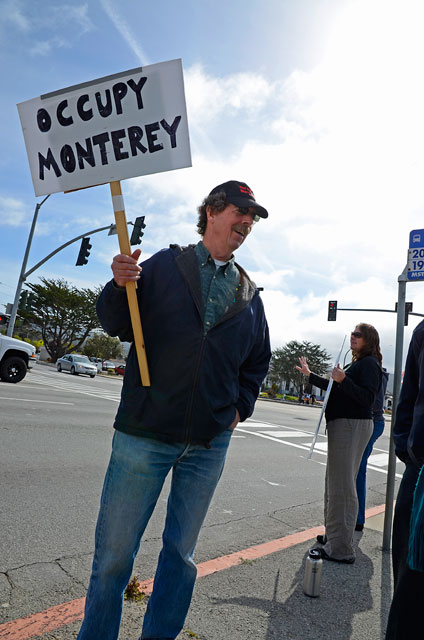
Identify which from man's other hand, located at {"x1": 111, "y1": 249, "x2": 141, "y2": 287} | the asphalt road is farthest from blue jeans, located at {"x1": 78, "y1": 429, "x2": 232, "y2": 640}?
the asphalt road

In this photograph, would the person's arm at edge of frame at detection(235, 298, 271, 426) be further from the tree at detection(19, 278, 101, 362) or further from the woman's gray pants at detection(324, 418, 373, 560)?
the tree at detection(19, 278, 101, 362)

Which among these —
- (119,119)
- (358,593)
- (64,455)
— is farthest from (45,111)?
(64,455)

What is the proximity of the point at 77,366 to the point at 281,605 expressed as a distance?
109 ft

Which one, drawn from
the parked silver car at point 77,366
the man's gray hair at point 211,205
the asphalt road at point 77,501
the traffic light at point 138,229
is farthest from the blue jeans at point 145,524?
the parked silver car at point 77,366

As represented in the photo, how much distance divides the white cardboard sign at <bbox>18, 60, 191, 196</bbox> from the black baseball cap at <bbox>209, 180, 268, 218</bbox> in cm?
22

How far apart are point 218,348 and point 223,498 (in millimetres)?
3968

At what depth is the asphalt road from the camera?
9.78ft

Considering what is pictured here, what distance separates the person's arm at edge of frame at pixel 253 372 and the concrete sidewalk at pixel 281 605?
1.22m

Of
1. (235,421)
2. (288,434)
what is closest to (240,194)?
(235,421)

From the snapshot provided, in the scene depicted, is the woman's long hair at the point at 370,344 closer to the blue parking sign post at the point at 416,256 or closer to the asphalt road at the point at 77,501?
the blue parking sign post at the point at 416,256

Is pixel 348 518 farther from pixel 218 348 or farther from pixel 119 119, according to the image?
pixel 119 119

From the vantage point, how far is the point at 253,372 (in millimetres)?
2379

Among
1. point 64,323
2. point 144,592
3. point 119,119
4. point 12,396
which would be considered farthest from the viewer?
point 64,323

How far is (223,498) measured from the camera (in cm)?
544
